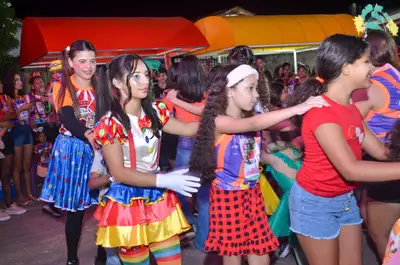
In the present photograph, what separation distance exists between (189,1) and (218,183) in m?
21.6

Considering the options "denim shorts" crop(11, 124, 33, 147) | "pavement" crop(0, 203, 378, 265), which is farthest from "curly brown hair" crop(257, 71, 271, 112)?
"denim shorts" crop(11, 124, 33, 147)

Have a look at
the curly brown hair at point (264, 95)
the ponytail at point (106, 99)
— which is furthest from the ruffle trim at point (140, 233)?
the curly brown hair at point (264, 95)

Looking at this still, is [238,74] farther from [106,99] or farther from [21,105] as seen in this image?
[21,105]

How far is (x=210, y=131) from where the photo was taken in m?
3.04

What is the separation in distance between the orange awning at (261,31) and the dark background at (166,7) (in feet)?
28.6

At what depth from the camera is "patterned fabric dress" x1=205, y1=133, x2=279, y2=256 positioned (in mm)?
3012

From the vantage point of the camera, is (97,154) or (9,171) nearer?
(97,154)

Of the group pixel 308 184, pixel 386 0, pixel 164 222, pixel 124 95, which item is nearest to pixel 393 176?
pixel 308 184

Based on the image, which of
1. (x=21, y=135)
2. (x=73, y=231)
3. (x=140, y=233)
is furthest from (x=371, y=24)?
(x=21, y=135)

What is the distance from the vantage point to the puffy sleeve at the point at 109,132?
8.46ft

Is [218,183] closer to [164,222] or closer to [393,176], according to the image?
[164,222]

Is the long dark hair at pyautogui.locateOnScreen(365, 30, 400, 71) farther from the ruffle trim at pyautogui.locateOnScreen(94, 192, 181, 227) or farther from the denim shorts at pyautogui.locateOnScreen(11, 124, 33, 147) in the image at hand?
the denim shorts at pyautogui.locateOnScreen(11, 124, 33, 147)

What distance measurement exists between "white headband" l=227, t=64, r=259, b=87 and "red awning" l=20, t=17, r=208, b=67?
309 inches

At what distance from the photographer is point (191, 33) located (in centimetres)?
1208
